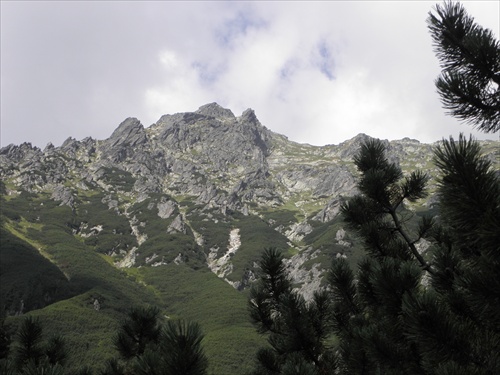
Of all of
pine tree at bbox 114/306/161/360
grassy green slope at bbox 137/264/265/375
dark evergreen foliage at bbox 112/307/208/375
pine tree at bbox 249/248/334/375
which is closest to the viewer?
dark evergreen foliage at bbox 112/307/208/375

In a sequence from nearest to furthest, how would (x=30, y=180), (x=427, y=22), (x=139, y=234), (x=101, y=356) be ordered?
(x=427, y=22) → (x=101, y=356) → (x=139, y=234) → (x=30, y=180)

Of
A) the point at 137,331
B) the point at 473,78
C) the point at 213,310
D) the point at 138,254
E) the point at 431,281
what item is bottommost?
the point at 137,331

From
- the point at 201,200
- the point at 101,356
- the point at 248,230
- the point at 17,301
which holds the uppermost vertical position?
the point at 201,200

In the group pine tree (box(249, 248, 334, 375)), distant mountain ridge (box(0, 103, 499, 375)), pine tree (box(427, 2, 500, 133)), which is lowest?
pine tree (box(249, 248, 334, 375))

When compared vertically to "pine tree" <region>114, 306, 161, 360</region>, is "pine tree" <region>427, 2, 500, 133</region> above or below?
above

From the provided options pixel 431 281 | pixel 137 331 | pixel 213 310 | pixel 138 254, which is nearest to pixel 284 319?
pixel 431 281

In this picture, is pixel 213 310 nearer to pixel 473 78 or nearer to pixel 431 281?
pixel 431 281

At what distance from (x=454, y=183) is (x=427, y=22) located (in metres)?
2.45

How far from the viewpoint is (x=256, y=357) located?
24.0 ft

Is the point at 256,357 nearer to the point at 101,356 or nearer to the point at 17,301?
the point at 101,356

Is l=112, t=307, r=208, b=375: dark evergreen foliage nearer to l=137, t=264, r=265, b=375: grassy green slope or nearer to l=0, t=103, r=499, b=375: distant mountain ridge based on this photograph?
l=0, t=103, r=499, b=375: distant mountain ridge

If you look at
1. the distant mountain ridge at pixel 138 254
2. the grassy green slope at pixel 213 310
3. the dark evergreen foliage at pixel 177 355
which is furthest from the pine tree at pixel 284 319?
the grassy green slope at pixel 213 310

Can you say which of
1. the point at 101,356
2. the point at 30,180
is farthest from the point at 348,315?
the point at 30,180

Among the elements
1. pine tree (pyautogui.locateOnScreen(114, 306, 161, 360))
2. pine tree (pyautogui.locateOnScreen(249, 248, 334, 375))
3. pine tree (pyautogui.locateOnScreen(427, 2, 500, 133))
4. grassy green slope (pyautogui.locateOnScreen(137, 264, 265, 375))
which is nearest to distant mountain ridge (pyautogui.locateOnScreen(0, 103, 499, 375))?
grassy green slope (pyautogui.locateOnScreen(137, 264, 265, 375))
